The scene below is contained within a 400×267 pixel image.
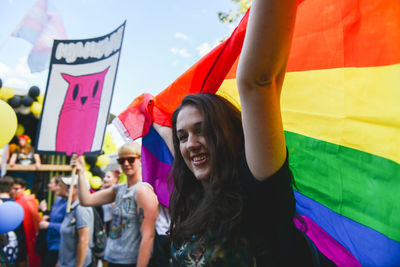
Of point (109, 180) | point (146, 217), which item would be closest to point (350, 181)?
point (146, 217)

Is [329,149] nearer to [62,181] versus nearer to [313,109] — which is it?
[313,109]

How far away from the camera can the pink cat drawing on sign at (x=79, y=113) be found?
3.07 metres

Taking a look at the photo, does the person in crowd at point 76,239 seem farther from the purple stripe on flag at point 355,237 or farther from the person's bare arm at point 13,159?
the person's bare arm at point 13,159

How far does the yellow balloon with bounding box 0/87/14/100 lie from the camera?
604cm

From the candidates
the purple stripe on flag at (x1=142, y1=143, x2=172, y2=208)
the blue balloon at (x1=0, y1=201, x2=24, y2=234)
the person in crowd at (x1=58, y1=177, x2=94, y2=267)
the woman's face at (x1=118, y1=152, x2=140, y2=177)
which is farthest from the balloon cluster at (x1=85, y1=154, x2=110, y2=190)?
the purple stripe on flag at (x1=142, y1=143, x2=172, y2=208)

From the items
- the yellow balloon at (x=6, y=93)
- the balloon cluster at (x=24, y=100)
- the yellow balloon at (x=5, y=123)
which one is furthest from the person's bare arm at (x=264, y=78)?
the yellow balloon at (x=6, y=93)

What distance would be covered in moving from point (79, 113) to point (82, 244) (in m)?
1.45

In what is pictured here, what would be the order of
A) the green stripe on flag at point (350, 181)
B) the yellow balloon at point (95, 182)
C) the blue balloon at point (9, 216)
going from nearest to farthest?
1. the green stripe on flag at point (350, 181)
2. the blue balloon at point (9, 216)
3. the yellow balloon at point (95, 182)

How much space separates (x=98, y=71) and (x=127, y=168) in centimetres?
121

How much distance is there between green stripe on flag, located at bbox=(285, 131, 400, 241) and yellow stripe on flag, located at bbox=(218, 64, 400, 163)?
33mm

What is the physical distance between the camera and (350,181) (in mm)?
1021

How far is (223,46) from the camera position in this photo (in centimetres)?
138

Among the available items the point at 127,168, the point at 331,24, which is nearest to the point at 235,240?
the point at 331,24

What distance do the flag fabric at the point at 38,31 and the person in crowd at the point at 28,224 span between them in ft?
6.24
